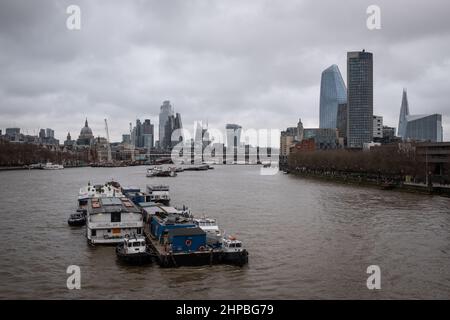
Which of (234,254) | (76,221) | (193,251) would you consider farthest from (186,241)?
(76,221)

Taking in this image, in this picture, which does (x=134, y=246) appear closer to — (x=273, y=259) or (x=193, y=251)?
(x=193, y=251)

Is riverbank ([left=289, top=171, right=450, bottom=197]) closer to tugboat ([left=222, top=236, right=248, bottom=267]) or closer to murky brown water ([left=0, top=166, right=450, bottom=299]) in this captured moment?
murky brown water ([left=0, top=166, right=450, bottom=299])

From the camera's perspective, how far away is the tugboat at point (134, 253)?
21.3 meters

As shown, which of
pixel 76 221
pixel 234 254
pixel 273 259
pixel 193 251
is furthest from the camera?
pixel 76 221

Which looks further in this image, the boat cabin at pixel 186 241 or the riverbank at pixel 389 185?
the riverbank at pixel 389 185

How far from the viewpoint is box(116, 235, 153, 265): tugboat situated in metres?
21.3

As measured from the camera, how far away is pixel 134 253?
21500mm

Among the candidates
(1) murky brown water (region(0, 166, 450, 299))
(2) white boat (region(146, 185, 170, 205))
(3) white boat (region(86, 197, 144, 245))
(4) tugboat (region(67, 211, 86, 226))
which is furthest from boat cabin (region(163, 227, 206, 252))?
(2) white boat (region(146, 185, 170, 205))

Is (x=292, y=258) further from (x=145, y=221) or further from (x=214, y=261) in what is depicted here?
(x=145, y=221)

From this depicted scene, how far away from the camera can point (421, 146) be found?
236ft

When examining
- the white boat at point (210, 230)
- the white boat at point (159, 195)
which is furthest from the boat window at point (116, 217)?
the white boat at point (159, 195)

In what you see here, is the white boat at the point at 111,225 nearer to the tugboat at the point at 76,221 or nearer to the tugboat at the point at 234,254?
the tugboat at the point at 76,221

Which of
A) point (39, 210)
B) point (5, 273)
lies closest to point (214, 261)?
point (5, 273)

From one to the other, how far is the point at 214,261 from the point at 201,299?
15.6ft
